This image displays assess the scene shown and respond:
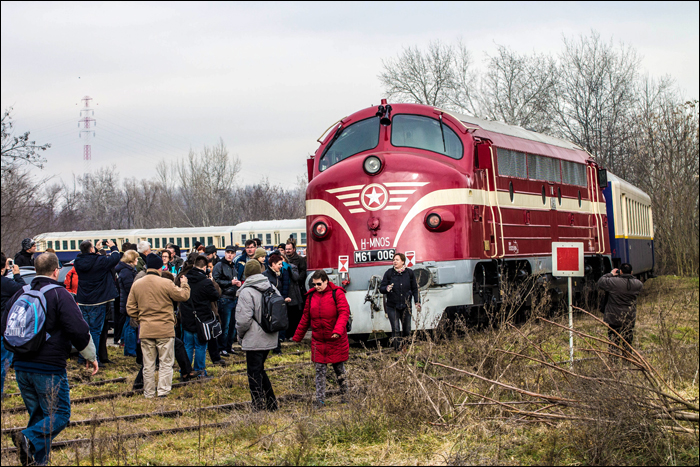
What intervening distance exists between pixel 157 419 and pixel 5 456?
216 centimetres

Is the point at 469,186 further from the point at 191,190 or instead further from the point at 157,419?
the point at 191,190

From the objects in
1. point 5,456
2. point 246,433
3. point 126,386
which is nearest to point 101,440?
point 5,456

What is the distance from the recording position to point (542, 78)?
4094cm

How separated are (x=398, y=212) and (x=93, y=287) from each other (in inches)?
201

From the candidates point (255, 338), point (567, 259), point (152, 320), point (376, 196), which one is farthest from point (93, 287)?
point (567, 259)

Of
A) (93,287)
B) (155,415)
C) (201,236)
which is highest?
(201,236)

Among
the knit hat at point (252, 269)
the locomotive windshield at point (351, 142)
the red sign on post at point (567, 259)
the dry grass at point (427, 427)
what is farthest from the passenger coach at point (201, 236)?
the dry grass at point (427, 427)

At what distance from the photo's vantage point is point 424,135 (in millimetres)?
12445

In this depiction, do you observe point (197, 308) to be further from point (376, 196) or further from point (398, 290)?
point (376, 196)

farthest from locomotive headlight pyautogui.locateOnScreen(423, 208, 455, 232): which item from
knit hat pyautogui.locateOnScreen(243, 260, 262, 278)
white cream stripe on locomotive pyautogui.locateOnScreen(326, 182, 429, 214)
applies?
knit hat pyautogui.locateOnScreen(243, 260, 262, 278)

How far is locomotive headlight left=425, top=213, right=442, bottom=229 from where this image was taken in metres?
11.5

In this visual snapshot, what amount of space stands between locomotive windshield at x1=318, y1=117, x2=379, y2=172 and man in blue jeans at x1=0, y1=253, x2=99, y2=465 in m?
7.09

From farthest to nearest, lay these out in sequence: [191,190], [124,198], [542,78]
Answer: [124,198]
[191,190]
[542,78]

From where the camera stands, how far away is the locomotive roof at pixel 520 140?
12.8 m
